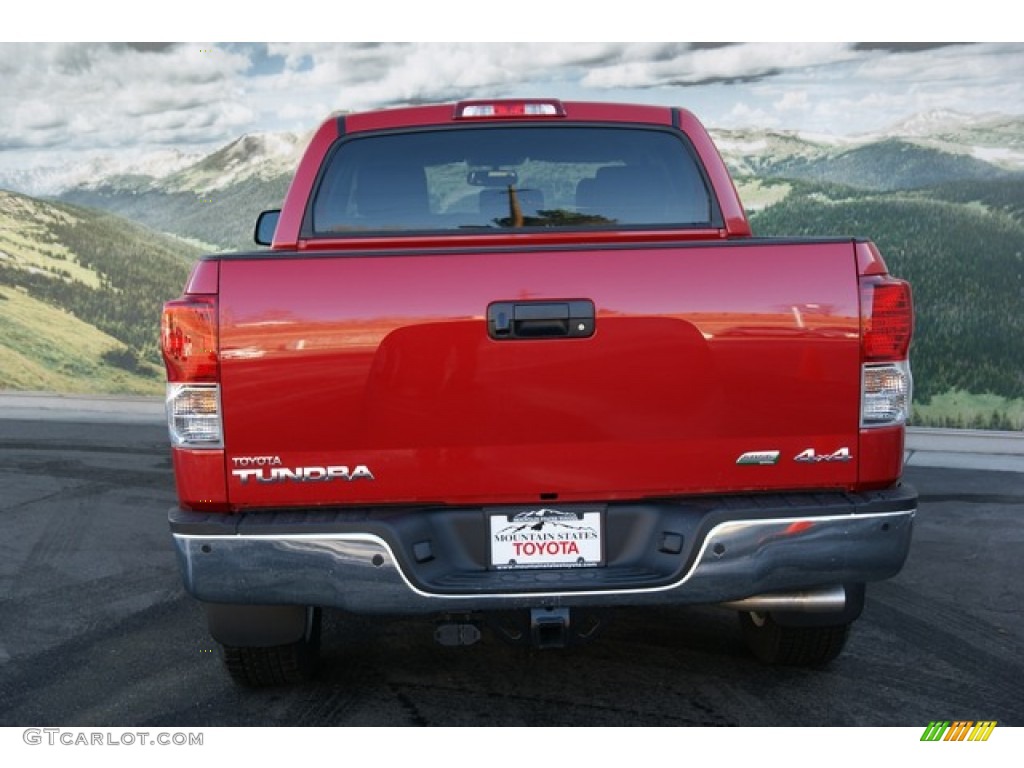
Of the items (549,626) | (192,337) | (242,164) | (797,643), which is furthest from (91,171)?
(549,626)

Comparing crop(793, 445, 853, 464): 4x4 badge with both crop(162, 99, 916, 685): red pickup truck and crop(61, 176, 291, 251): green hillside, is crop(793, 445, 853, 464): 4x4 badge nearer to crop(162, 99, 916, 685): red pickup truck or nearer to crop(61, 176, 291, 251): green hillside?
crop(162, 99, 916, 685): red pickup truck

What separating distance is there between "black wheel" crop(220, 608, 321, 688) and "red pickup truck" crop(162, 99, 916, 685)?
0.51 m

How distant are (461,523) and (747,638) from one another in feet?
5.27

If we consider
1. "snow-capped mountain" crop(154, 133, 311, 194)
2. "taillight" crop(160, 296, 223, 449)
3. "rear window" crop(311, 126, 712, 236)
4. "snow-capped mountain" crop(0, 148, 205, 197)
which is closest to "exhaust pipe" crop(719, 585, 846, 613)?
"rear window" crop(311, 126, 712, 236)

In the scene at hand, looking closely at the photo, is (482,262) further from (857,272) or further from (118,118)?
(118,118)

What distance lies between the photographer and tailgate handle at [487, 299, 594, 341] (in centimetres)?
325

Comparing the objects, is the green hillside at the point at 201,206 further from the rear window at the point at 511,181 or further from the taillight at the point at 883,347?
the taillight at the point at 883,347

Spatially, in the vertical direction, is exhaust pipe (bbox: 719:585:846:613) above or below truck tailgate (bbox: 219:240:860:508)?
below

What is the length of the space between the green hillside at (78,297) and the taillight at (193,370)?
30.8 ft

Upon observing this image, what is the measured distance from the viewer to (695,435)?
11.0ft

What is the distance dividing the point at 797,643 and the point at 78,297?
10583 mm

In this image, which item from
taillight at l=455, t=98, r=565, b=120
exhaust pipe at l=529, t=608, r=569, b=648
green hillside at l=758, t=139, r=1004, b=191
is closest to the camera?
exhaust pipe at l=529, t=608, r=569, b=648
